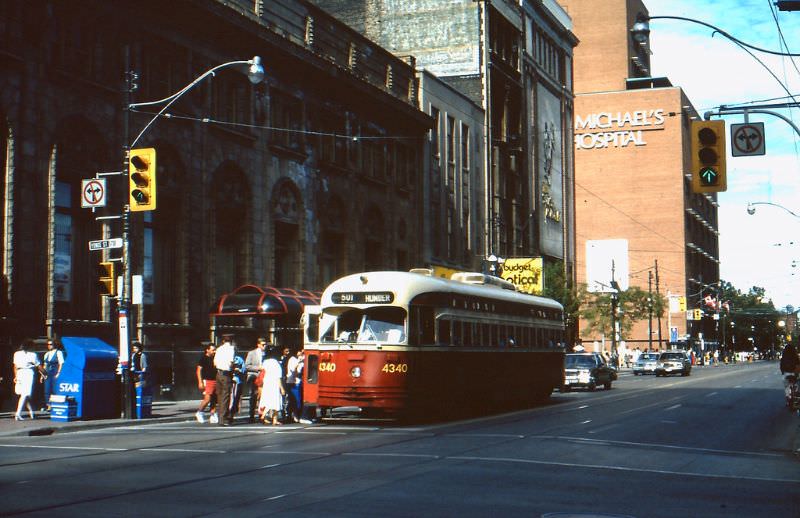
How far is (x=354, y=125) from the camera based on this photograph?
47.4 m

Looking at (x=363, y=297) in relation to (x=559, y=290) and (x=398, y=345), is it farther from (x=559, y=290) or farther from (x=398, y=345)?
(x=559, y=290)

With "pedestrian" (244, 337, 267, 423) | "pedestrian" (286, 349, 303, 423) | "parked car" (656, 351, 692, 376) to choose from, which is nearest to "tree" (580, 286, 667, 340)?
"parked car" (656, 351, 692, 376)

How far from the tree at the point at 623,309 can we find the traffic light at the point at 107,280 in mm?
65774

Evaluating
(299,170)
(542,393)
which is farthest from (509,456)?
(299,170)

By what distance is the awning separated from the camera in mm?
33906

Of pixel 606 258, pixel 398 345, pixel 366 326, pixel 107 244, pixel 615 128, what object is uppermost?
pixel 615 128

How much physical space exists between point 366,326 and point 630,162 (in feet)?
379

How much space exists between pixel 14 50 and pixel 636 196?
373ft

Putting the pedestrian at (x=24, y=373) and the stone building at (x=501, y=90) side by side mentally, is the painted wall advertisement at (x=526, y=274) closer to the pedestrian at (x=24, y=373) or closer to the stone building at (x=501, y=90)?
the stone building at (x=501, y=90)

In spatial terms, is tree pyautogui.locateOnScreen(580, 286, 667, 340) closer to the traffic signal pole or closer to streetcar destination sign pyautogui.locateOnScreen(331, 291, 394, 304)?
the traffic signal pole

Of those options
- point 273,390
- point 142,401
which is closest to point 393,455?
point 273,390

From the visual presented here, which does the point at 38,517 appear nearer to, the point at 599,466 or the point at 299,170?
the point at 599,466

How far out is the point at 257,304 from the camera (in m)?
34.0

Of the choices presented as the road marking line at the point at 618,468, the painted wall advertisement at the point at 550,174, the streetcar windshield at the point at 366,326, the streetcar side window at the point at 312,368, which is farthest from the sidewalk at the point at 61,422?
the painted wall advertisement at the point at 550,174
